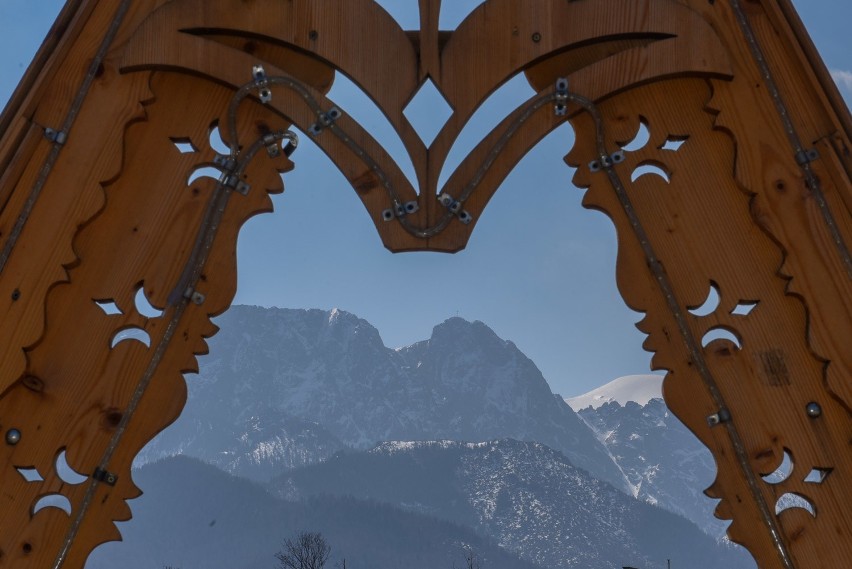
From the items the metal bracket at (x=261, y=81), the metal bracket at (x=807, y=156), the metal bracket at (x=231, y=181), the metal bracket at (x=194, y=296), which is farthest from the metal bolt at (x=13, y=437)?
the metal bracket at (x=807, y=156)

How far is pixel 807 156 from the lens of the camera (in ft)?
13.3

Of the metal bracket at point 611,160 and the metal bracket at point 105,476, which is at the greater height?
the metal bracket at point 611,160

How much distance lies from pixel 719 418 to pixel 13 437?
7.73 feet

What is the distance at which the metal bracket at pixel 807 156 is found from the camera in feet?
13.3

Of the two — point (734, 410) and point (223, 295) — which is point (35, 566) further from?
point (734, 410)

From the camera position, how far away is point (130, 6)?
4.26 m

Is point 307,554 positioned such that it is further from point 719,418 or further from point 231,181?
point 719,418

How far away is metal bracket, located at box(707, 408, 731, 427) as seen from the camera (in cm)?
402

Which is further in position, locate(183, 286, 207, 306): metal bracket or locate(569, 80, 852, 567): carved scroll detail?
locate(183, 286, 207, 306): metal bracket

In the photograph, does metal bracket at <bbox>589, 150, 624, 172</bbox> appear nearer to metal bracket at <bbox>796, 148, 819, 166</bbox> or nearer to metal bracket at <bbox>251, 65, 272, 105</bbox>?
metal bracket at <bbox>796, 148, 819, 166</bbox>

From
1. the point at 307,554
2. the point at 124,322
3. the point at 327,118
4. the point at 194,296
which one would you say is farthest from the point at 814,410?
the point at 307,554

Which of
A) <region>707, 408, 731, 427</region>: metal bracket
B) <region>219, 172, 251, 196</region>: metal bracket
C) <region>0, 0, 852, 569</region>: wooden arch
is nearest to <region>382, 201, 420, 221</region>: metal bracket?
<region>0, 0, 852, 569</region>: wooden arch

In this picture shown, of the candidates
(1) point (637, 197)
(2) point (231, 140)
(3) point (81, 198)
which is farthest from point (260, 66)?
(1) point (637, 197)

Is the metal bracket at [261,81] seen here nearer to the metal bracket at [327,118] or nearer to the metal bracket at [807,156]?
the metal bracket at [327,118]
